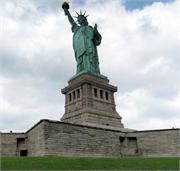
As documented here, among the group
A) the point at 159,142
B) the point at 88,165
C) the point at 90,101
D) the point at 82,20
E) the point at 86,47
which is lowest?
the point at 88,165

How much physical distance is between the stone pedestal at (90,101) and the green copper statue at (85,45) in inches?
85.4

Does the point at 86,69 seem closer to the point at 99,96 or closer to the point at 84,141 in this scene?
the point at 99,96

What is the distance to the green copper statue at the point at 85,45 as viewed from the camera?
161 ft

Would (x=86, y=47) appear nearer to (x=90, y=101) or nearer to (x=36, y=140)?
(x=90, y=101)

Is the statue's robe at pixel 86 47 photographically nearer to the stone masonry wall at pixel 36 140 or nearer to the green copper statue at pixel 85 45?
the green copper statue at pixel 85 45

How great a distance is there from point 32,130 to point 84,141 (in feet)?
17.7

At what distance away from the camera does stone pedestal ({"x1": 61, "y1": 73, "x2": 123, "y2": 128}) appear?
42969 millimetres

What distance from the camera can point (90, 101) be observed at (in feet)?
146

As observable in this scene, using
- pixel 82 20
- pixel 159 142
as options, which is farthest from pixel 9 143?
pixel 82 20

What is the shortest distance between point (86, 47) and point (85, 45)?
347mm

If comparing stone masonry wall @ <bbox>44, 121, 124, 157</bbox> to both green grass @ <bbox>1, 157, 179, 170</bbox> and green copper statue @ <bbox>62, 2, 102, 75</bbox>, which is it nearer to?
green grass @ <bbox>1, 157, 179, 170</bbox>

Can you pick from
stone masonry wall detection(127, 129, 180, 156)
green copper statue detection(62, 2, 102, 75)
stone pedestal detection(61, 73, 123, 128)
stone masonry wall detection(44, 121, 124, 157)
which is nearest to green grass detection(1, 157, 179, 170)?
stone masonry wall detection(44, 121, 124, 157)

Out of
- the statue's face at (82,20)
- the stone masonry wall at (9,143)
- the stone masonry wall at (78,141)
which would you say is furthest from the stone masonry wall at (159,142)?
the statue's face at (82,20)

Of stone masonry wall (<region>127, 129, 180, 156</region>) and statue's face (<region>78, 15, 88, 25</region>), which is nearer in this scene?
stone masonry wall (<region>127, 129, 180, 156</region>)
